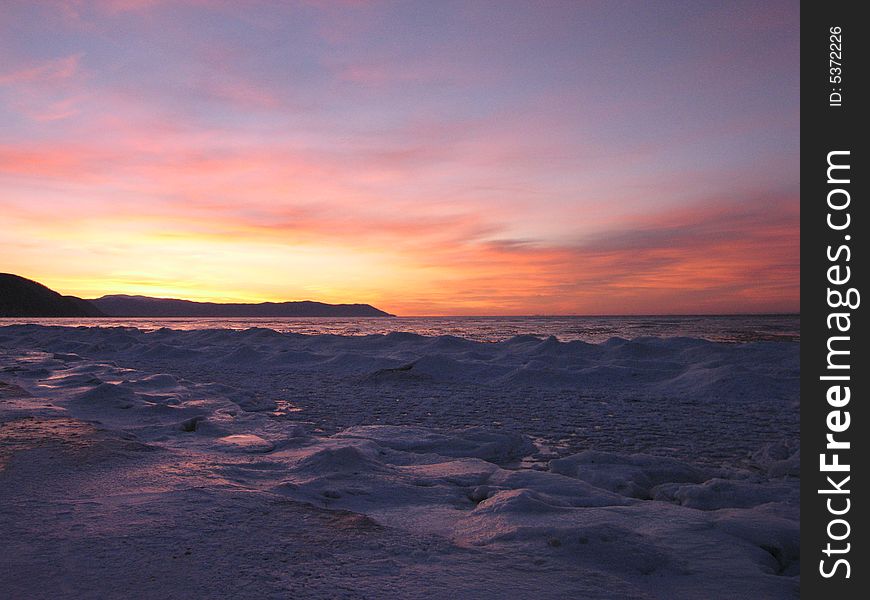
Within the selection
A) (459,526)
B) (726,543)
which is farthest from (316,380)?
(726,543)

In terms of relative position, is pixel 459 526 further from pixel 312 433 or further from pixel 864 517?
pixel 312 433

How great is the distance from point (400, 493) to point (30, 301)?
159024 millimetres

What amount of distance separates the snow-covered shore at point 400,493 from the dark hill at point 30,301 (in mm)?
143399

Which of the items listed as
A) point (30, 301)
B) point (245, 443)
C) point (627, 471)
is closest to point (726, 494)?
point (627, 471)

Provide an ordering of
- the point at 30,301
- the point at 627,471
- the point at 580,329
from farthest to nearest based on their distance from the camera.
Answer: the point at 30,301 → the point at 580,329 → the point at 627,471

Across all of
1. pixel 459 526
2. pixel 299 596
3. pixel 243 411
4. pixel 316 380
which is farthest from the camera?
pixel 316 380

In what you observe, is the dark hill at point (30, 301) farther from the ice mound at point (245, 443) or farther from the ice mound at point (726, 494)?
the ice mound at point (726, 494)

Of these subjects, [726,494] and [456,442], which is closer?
[726,494]

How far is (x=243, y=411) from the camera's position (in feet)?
28.1

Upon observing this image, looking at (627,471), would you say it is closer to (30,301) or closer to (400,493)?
(400,493)

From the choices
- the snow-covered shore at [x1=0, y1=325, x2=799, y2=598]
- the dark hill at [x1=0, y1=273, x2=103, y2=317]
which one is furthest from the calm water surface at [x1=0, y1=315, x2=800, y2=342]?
the dark hill at [x1=0, y1=273, x2=103, y2=317]

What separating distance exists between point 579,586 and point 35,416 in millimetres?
7200

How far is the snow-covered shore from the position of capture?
2525 millimetres

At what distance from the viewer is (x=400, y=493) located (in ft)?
13.8
